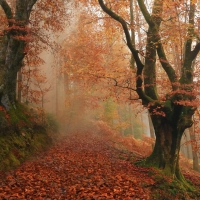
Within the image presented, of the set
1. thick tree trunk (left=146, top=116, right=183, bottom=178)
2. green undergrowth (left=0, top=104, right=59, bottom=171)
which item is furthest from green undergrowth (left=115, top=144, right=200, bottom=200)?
green undergrowth (left=0, top=104, right=59, bottom=171)

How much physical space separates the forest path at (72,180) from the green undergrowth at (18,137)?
0.41m

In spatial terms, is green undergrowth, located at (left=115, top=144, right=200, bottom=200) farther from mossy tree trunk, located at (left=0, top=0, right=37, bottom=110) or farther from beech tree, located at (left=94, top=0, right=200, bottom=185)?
mossy tree trunk, located at (left=0, top=0, right=37, bottom=110)

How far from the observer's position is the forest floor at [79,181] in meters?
6.09

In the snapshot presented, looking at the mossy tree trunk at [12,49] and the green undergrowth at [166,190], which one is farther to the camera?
the mossy tree trunk at [12,49]

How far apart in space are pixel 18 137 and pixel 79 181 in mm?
3522

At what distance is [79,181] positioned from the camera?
7305 millimetres

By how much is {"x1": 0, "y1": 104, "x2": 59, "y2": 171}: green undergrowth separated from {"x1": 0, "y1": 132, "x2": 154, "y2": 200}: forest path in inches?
16.1

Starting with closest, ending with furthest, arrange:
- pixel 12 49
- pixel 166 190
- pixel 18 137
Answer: pixel 166 190
pixel 18 137
pixel 12 49

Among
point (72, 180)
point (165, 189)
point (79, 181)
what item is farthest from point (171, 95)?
point (72, 180)

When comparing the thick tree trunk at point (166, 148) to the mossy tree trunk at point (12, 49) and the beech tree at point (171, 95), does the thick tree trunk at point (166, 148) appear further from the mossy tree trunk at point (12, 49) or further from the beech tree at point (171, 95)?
the mossy tree trunk at point (12, 49)

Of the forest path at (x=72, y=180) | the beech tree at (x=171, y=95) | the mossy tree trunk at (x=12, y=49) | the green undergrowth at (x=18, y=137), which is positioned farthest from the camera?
the mossy tree trunk at (x=12, y=49)

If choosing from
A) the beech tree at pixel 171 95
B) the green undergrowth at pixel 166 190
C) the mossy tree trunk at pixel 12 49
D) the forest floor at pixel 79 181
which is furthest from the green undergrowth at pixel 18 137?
the beech tree at pixel 171 95

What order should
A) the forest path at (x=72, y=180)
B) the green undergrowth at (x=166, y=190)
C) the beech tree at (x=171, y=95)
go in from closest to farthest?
the forest path at (x=72, y=180) → the green undergrowth at (x=166, y=190) → the beech tree at (x=171, y=95)

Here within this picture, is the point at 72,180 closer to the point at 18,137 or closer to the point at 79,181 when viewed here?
the point at 79,181
